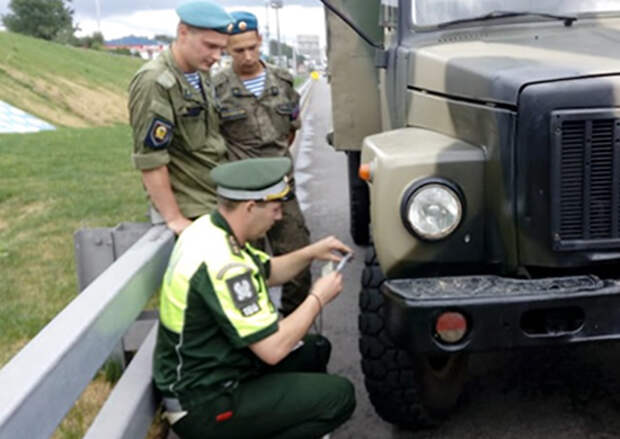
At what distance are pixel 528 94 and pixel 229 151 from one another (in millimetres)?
2379

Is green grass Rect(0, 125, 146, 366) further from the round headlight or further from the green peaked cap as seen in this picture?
the round headlight

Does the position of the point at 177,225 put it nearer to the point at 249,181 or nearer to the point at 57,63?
the point at 249,181

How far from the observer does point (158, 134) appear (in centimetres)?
391

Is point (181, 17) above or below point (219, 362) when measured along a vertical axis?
above

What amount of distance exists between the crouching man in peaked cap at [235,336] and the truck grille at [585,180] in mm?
937

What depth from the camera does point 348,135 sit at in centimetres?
601

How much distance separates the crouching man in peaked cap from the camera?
309 centimetres

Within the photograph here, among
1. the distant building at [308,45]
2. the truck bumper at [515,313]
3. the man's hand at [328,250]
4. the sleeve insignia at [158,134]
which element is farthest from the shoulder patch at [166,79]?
the distant building at [308,45]

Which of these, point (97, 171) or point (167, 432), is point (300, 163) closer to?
point (97, 171)

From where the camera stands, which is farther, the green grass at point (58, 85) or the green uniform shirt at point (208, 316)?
the green grass at point (58, 85)

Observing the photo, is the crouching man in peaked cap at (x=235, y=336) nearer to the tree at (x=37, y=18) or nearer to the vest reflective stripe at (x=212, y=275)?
the vest reflective stripe at (x=212, y=275)

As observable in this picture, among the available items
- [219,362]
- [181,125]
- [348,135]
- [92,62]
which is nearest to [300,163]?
[348,135]

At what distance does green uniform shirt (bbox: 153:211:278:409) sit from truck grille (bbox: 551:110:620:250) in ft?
3.68

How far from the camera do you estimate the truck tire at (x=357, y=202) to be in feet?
22.5
